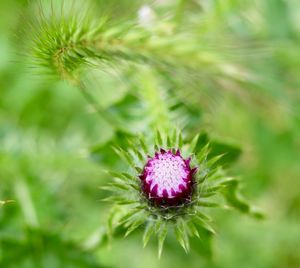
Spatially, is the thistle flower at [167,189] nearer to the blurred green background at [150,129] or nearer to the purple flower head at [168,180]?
the purple flower head at [168,180]

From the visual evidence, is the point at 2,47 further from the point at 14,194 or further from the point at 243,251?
the point at 243,251

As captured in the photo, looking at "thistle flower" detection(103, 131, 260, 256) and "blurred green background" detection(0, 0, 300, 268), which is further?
"blurred green background" detection(0, 0, 300, 268)

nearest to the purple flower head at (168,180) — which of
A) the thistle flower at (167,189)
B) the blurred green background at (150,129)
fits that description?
the thistle flower at (167,189)

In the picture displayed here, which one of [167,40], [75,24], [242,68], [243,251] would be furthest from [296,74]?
[75,24]

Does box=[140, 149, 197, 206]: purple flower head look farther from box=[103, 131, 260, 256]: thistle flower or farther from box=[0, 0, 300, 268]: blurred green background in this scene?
box=[0, 0, 300, 268]: blurred green background

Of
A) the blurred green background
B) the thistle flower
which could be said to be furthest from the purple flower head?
the blurred green background

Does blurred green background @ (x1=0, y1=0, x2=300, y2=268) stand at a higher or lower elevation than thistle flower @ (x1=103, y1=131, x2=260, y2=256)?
higher
